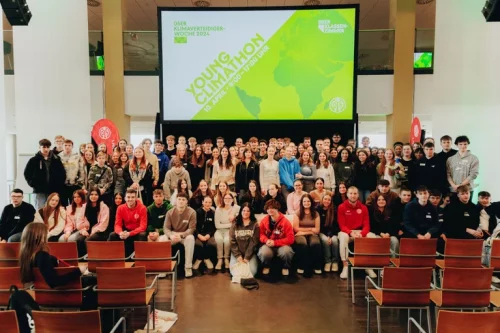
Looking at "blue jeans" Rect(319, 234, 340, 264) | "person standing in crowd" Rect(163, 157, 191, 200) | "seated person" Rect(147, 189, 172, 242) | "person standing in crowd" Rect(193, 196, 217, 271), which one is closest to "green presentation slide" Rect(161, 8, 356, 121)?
"person standing in crowd" Rect(163, 157, 191, 200)

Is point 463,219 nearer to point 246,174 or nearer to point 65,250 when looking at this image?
point 246,174

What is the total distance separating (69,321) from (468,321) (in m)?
2.63

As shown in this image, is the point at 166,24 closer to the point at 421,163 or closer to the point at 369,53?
the point at 369,53

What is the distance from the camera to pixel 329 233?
5.50 meters

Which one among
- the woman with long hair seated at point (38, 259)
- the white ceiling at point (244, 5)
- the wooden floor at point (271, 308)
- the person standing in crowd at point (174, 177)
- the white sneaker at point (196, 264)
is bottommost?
the wooden floor at point (271, 308)

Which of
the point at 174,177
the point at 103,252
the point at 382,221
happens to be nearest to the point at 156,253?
the point at 103,252

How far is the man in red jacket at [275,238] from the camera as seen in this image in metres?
5.15

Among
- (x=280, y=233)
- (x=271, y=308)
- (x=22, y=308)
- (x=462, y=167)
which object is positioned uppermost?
(x=462, y=167)

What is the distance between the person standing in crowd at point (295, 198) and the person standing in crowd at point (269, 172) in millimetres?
564

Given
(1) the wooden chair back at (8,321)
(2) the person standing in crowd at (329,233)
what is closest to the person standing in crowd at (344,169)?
(2) the person standing in crowd at (329,233)

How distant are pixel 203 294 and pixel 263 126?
5.66 meters

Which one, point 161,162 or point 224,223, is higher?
point 161,162

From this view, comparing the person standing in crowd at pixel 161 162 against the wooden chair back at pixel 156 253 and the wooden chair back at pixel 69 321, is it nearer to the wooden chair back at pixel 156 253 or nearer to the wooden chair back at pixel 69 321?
the wooden chair back at pixel 156 253

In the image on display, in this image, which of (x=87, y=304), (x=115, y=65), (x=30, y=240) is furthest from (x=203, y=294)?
(x=115, y=65)
